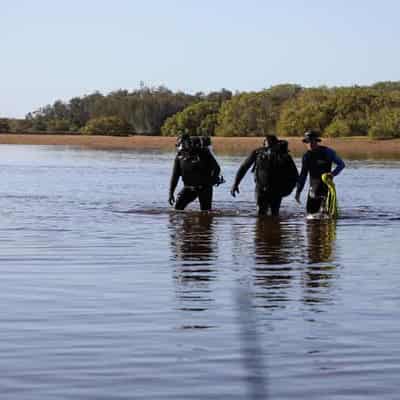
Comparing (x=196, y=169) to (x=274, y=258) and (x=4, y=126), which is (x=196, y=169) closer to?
(x=274, y=258)

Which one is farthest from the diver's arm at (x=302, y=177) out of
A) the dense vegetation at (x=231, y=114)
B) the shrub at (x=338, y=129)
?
the shrub at (x=338, y=129)

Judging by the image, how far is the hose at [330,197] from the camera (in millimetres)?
18469

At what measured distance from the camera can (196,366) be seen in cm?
771

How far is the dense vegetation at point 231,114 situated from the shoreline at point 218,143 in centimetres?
228

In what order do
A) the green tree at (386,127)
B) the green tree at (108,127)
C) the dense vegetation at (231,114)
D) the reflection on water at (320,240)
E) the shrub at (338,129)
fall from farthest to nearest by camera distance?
the green tree at (108,127) → the dense vegetation at (231,114) → the shrub at (338,129) → the green tree at (386,127) → the reflection on water at (320,240)

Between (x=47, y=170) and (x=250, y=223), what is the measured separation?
26957mm

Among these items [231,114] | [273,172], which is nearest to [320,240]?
[273,172]

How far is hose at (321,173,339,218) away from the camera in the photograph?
18469 millimetres

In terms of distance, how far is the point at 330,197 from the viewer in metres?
19.2

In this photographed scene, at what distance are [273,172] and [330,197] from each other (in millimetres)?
1113

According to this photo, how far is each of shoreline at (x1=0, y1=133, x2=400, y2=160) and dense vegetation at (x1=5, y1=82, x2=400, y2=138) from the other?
228 cm

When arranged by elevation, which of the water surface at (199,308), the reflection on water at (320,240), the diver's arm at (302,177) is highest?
the diver's arm at (302,177)

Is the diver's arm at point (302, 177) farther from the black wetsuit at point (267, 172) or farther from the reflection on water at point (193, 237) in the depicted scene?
the reflection on water at point (193, 237)

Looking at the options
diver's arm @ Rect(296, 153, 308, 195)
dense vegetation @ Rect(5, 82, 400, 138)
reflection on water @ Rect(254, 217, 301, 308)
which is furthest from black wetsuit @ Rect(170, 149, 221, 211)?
dense vegetation @ Rect(5, 82, 400, 138)
